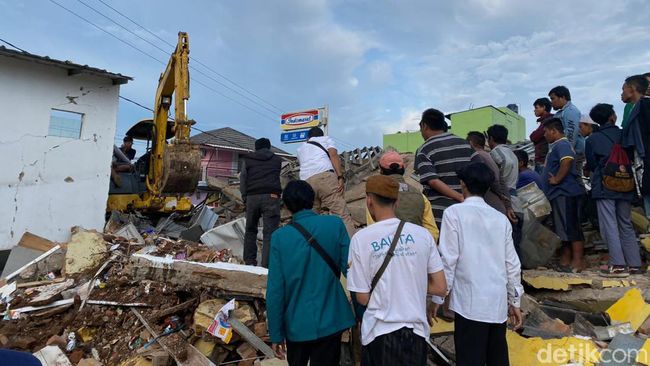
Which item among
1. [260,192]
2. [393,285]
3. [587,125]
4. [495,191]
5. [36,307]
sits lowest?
[36,307]

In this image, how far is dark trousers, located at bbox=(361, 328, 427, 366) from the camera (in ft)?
7.04

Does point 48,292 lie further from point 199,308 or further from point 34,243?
point 199,308

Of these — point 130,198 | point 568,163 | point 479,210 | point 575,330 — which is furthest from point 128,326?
point 130,198

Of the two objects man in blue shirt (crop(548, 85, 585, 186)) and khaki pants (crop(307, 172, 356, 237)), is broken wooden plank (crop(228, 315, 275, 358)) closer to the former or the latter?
khaki pants (crop(307, 172, 356, 237))

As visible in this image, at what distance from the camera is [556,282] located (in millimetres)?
4320

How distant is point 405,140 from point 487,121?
6.17m

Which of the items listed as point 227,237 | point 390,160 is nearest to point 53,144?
point 227,237

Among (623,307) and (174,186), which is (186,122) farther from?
(623,307)

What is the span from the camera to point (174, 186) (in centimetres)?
837

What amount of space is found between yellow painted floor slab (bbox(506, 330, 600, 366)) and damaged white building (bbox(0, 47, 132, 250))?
8.75 meters

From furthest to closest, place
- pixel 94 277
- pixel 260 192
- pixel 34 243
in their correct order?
pixel 34 243 < pixel 94 277 < pixel 260 192

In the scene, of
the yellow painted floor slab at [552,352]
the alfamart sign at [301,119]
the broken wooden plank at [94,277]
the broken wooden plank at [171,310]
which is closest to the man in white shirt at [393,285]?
the yellow painted floor slab at [552,352]

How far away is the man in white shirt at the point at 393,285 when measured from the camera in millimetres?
2154

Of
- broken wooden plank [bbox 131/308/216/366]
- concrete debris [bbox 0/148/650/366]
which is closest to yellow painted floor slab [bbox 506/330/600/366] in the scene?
concrete debris [bbox 0/148/650/366]
